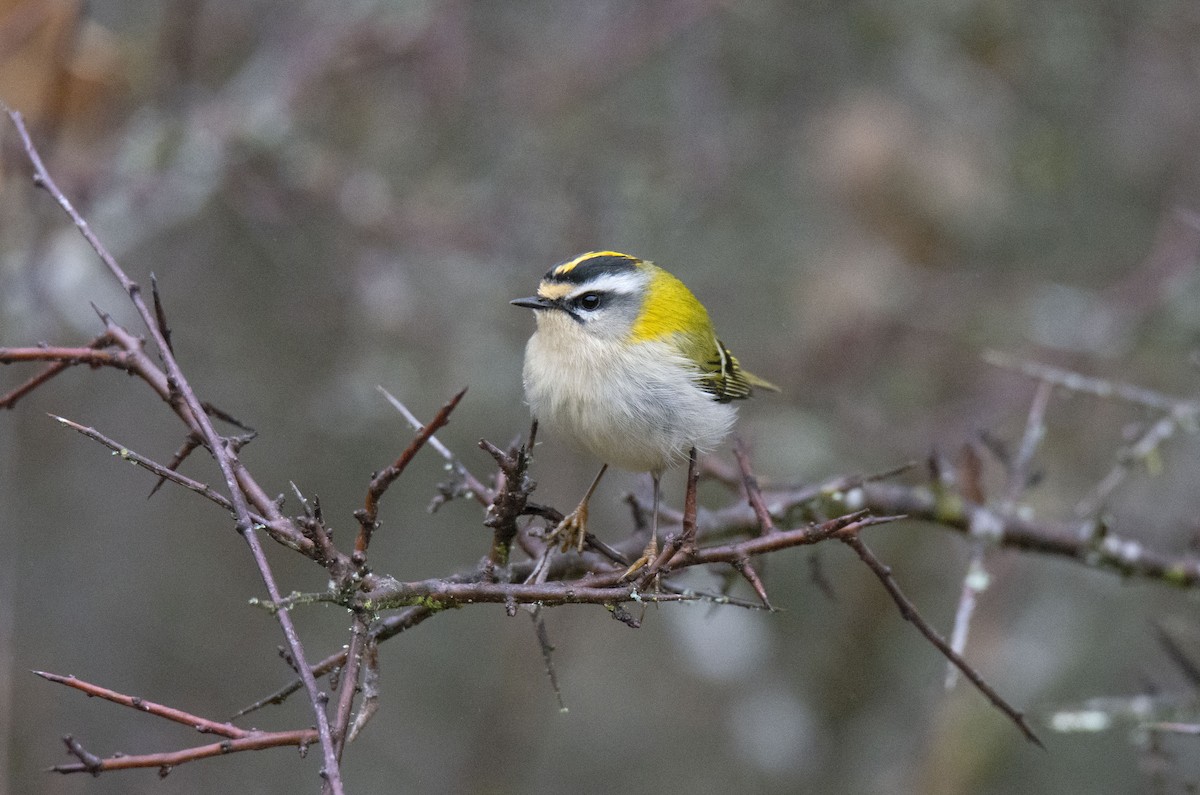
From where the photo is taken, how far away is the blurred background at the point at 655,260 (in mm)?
4930

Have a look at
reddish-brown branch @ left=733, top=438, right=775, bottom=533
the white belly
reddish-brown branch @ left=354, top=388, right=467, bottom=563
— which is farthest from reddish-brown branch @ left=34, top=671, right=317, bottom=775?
the white belly

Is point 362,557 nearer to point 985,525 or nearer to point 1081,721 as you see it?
point 985,525

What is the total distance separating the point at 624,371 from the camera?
3.00 m

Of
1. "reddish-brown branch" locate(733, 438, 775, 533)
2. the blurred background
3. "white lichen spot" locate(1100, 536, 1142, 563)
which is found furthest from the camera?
the blurred background

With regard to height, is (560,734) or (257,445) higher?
(257,445)

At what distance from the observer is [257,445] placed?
6.65 m

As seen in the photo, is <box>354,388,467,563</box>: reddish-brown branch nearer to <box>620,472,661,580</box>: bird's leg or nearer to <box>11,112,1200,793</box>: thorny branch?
<box>11,112,1200,793</box>: thorny branch

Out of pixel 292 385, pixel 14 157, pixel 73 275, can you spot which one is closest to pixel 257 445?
pixel 292 385

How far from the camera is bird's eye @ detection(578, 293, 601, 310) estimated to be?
328 cm

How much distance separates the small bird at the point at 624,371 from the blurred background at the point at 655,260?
4.73 feet

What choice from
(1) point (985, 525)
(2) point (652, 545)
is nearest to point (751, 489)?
(2) point (652, 545)

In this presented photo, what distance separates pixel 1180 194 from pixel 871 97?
156 centimetres

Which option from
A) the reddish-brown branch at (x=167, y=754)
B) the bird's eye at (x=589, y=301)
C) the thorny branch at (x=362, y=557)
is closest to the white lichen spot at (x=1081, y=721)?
the thorny branch at (x=362, y=557)

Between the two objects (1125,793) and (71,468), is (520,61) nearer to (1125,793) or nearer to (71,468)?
(71,468)
